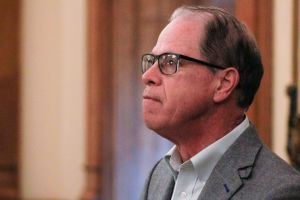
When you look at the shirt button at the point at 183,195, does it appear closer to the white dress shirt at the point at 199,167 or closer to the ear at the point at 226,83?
the white dress shirt at the point at 199,167

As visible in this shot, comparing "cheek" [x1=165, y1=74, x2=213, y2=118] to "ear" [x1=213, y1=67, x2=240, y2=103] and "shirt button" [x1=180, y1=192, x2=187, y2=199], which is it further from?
"shirt button" [x1=180, y1=192, x2=187, y2=199]

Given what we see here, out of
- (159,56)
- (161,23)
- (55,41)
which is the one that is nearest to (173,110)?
(159,56)

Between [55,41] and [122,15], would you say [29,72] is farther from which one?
[122,15]

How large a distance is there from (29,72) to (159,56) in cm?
246

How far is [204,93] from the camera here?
136 cm

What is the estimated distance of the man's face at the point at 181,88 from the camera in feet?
4.40

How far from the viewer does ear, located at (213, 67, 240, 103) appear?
1.36m

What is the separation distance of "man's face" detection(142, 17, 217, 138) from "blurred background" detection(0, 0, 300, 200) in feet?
6.43

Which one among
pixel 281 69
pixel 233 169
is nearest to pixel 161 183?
pixel 233 169

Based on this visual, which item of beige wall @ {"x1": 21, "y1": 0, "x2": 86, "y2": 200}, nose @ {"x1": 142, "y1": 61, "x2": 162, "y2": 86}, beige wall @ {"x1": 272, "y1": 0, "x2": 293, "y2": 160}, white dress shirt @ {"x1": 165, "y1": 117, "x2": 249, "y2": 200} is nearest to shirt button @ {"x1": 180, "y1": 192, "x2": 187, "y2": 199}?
white dress shirt @ {"x1": 165, "y1": 117, "x2": 249, "y2": 200}

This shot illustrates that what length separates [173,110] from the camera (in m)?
1.34

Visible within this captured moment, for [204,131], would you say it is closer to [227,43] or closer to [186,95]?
[186,95]

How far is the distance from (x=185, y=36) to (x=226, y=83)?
156mm

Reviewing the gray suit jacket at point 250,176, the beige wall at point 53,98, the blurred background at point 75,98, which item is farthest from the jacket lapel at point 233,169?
the beige wall at point 53,98
